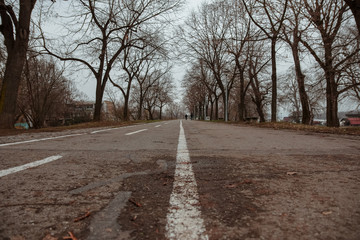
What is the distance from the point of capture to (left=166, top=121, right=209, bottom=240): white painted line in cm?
106

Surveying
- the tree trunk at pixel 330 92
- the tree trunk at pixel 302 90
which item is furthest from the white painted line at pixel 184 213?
the tree trunk at pixel 302 90

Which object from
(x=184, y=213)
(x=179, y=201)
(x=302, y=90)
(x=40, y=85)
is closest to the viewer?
(x=184, y=213)

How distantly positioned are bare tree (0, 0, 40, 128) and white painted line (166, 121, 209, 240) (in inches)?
373

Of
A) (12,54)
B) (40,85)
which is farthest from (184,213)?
(40,85)

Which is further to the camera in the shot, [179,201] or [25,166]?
[25,166]

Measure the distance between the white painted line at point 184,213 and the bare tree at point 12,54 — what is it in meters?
9.47

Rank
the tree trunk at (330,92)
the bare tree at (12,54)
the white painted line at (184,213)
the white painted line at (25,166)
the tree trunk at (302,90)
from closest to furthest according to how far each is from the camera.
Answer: the white painted line at (184,213), the white painted line at (25,166), the bare tree at (12,54), the tree trunk at (330,92), the tree trunk at (302,90)

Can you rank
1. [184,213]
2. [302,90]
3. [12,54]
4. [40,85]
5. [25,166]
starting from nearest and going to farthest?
[184,213] → [25,166] → [12,54] → [302,90] → [40,85]

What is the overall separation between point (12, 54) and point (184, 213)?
35.3ft

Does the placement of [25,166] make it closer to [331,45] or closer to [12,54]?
[12,54]

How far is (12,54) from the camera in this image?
28.6 ft

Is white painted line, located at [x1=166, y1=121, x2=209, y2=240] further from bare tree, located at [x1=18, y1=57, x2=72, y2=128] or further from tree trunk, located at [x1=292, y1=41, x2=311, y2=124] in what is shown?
bare tree, located at [x1=18, y1=57, x2=72, y2=128]

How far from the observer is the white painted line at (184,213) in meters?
1.06

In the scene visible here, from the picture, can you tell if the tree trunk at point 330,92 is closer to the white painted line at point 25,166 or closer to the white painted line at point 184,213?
the white painted line at point 184,213
